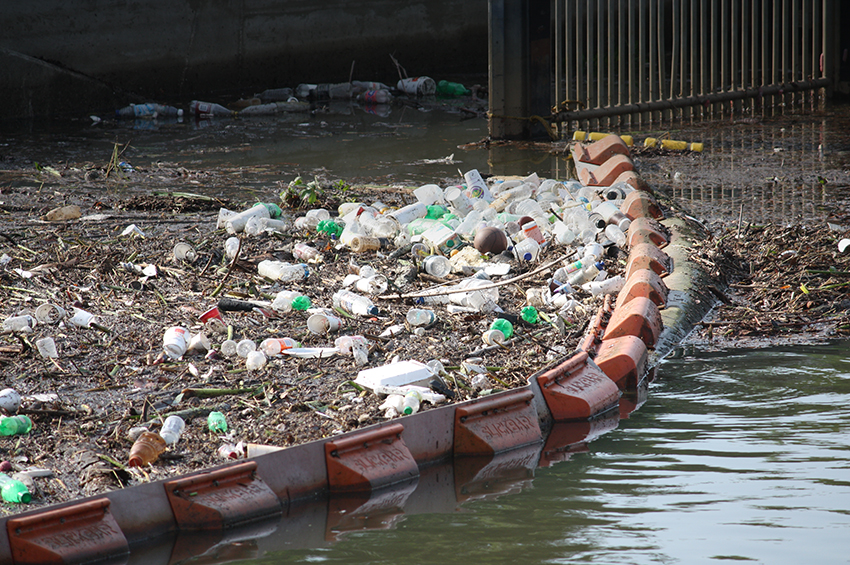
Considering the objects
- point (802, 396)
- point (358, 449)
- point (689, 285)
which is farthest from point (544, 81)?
point (358, 449)

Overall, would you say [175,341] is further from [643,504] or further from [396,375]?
[643,504]

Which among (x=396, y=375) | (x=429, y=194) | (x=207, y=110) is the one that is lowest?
(x=396, y=375)

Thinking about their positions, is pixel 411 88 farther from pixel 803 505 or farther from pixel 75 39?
pixel 803 505

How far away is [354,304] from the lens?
4.69m

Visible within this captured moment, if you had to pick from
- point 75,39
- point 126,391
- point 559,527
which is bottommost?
point 559,527

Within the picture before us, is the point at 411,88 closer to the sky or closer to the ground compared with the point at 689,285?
closer to the sky

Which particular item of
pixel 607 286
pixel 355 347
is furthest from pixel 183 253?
pixel 607 286

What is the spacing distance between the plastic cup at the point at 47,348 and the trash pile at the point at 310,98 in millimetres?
8324

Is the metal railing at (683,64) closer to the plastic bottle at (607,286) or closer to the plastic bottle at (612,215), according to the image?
the plastic bottle at (612,215)

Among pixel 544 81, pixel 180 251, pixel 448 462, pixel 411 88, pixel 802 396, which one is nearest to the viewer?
pixel 448 462

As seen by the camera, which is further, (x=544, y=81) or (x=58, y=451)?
(x=544, y=81)

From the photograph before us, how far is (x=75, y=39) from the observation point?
1259cm

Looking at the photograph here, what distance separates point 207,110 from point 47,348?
27.6ft

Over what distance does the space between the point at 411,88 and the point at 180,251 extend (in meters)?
8.68
